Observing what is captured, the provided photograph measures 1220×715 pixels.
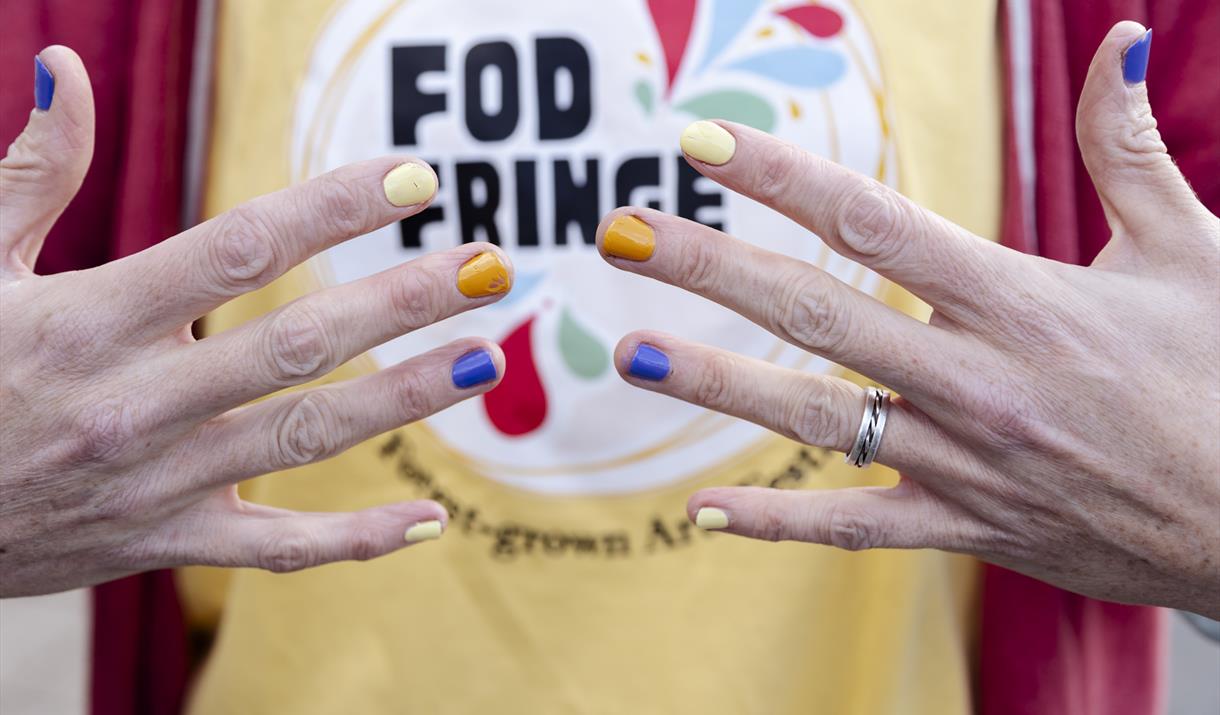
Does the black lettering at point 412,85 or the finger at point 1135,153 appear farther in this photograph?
the black lettering at point 412,85

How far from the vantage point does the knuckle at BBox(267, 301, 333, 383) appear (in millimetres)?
596

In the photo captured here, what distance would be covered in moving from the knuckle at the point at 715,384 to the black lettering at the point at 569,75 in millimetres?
246

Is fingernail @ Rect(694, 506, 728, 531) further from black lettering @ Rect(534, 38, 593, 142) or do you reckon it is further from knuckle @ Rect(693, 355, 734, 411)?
black lettering @ Rect(534, 38, 593, 142)

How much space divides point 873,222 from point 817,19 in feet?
0.88

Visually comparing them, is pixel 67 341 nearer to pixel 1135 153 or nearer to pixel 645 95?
pixel 645 95

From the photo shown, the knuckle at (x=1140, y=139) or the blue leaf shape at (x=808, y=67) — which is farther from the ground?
the blue leaf shape at (x=808, y=67)

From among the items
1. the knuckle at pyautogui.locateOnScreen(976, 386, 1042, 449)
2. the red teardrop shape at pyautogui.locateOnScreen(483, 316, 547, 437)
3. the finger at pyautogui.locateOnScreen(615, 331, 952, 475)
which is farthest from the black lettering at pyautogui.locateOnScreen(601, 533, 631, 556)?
the knuckle at pyautogui.locateOnScreen(976, 386, 1042, 449)

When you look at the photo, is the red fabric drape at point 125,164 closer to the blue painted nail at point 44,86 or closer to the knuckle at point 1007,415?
the blue painted nail at point 44,86

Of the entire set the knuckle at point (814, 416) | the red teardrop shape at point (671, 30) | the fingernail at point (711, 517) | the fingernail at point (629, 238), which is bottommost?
the fingernail at point (711, 517)

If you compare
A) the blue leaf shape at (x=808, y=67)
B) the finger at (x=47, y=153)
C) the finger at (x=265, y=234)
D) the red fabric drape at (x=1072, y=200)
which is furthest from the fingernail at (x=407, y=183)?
the red fabric drape at (x=1072, y=200)

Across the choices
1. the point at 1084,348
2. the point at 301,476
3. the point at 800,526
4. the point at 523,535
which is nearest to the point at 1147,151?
the point at 1084,348

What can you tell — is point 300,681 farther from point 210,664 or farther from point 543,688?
point 543,688

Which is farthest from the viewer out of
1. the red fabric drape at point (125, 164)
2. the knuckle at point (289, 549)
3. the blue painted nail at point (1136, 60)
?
the red fabric drape at point (125, 164)

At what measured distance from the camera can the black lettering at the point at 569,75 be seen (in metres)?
0.77
